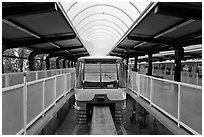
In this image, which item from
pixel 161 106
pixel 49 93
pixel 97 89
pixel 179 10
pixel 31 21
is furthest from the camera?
pixel 97 89

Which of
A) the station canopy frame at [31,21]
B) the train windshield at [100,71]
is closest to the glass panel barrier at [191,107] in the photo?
the station canopy frame at [31,21]

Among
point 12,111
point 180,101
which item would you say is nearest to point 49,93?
point 12,111

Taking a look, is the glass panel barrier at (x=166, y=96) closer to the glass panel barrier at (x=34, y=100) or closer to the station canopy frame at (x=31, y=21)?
the glass panel barrier at (x=34, y=100)

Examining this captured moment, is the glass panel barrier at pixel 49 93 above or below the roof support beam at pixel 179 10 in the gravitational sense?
below

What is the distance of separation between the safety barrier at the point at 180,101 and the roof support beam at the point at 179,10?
87.1 inches

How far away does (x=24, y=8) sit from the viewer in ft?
24.2

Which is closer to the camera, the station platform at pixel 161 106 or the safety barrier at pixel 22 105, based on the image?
the safety barrier at pixel 22 105

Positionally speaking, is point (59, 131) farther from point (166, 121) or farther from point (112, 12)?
point (112, 12)

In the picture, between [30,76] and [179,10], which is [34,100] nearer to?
[179,10]

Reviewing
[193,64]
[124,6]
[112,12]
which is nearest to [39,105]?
[124,6]

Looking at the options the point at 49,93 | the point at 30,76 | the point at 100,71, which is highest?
the point at 100,71

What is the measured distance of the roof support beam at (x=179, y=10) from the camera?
7.18 m

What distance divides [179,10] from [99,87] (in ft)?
16.5

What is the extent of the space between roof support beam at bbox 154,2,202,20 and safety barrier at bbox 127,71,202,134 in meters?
2.21
